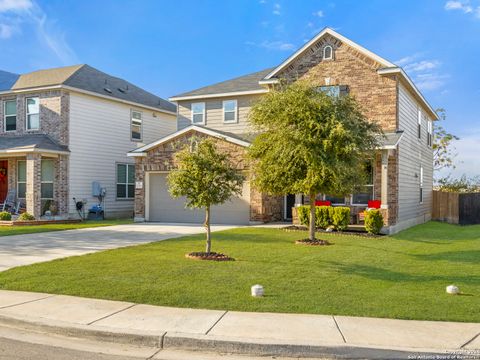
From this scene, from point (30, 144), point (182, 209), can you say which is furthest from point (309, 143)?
point (30, 144)

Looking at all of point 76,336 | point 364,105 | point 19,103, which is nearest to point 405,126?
point 364,105

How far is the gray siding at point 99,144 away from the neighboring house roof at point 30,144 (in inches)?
37.5

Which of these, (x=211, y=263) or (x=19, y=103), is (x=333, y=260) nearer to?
(x=211, y=263)

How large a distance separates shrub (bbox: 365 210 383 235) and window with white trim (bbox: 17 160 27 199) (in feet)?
55.4

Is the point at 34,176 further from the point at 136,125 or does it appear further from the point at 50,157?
the point at 136,125

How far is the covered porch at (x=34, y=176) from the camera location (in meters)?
20.5

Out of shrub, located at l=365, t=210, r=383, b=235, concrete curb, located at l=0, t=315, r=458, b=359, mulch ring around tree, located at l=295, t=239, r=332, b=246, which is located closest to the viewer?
concrete curb, located at l=0, t=315, r=458, b=359

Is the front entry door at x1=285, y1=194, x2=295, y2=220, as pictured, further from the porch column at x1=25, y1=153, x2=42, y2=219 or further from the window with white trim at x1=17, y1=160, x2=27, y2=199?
the window with white trim at x1=17, y1=160, x2=27, y2=199

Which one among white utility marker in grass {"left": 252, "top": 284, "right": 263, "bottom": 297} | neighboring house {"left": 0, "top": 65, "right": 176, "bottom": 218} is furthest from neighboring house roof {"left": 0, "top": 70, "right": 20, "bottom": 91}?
white utility marker in grass {"left": 252, "top": 284, "right": 263, "bottom": 297}

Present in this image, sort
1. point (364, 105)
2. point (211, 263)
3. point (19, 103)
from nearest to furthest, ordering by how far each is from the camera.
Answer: point (211, 263) < point (364, 105) < point (19, 103)

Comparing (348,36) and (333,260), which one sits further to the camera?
(348,36)

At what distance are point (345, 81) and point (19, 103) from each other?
16.3 m

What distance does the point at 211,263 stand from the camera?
9.63 meters

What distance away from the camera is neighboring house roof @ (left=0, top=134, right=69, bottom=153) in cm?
2031
